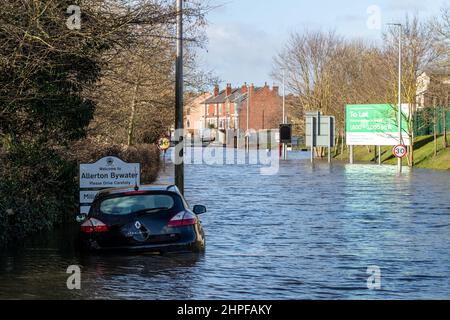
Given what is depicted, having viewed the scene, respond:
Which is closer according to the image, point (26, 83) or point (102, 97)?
point (26, 83)

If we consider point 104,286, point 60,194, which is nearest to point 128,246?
point 104,286

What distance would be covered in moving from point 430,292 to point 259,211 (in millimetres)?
13169

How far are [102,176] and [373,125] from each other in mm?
50157

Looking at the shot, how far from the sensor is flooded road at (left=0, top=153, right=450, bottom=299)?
1122cm

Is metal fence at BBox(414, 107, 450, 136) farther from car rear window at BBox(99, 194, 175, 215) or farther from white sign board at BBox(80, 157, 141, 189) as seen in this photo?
car rear window at BBox(99, 194, 175, 215)

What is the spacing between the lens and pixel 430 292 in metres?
11.2

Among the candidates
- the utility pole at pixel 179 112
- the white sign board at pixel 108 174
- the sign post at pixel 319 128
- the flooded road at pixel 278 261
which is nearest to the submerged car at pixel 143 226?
the flooded road at pixel 278 261

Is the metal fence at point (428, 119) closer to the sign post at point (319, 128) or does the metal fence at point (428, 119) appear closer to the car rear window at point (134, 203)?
the sign post at point (319, 128)

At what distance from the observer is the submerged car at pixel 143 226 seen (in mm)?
12914

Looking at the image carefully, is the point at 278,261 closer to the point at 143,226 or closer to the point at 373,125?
the point at 143,226

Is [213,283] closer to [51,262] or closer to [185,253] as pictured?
[185,253]

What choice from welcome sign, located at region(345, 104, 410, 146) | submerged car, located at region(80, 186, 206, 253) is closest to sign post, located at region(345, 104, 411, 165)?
welcome sign, located at region(345, 104, 410, 146)

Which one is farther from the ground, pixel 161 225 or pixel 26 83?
pixel 26 83

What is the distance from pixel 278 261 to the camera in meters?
14.2
